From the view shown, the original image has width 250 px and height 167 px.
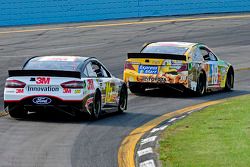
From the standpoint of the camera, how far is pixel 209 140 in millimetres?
13422

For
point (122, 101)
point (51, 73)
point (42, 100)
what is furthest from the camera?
point (122, 101)

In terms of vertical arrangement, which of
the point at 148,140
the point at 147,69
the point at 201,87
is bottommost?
→ the point at 201,87

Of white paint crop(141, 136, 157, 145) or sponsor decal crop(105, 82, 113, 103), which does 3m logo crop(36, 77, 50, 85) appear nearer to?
sponsor decal crop(105, 82, 113, 103)

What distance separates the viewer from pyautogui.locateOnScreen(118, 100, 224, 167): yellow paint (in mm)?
12125

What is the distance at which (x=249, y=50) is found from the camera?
37.2 m

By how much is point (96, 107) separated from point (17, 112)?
1.56 meters

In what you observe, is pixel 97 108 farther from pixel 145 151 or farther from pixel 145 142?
pixel 145 151

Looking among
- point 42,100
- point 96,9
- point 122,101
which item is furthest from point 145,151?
point 96,9

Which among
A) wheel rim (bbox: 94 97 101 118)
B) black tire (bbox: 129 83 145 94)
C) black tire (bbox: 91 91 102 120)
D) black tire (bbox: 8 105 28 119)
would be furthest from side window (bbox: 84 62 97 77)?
black tire (bbox: 129 83 145 94)

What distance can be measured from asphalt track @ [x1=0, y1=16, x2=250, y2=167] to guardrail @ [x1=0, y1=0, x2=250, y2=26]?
123cm

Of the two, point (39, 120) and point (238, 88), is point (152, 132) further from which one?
point (238, 88)

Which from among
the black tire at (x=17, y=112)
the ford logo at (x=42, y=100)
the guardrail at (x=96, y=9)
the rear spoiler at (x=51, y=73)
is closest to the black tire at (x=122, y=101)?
the rear spoiler at (x=51, y=73)

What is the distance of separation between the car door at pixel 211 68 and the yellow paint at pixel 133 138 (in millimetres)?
2625

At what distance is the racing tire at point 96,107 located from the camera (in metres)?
17.0
